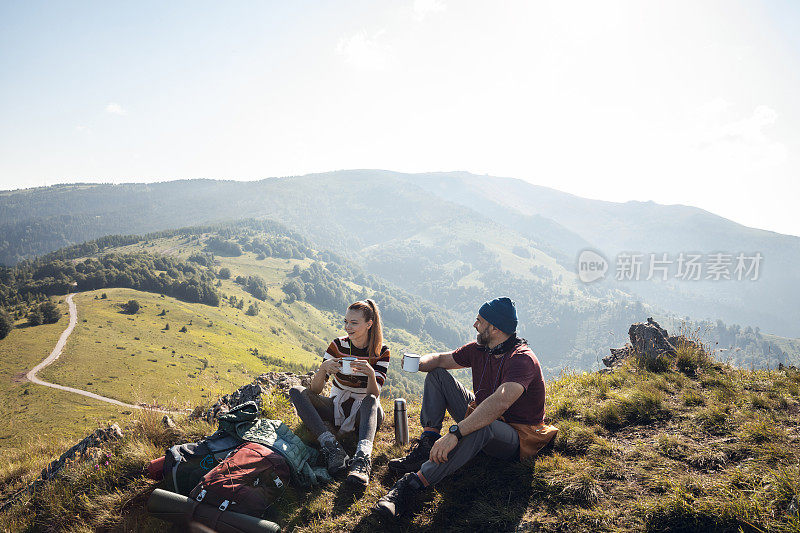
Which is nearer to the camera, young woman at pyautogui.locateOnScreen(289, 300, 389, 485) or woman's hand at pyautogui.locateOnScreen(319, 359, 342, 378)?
young woman at pyautogui.locateOnScreen(289, 300, 389, 485)

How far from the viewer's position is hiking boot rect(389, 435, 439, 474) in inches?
187

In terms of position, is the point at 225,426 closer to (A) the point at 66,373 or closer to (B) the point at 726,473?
(B) the point at 726,473

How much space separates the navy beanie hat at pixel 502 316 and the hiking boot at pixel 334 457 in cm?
265

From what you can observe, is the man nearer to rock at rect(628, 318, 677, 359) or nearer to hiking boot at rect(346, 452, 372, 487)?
hiking boot at rect(346, 452, 372, 487)

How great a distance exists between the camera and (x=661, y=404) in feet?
17.9

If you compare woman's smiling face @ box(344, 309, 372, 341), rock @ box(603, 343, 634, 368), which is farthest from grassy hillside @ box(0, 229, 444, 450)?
woman's smiling face @ box(344, 309, 372, 341)

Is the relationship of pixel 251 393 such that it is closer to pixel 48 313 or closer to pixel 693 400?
pixel 693 400

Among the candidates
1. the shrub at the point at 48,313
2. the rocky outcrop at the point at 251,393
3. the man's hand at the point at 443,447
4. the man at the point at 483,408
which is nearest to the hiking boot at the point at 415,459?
the man at the point at 483,408

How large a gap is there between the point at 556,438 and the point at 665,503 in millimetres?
1571

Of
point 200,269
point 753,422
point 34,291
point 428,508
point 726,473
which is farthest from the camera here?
point 200,269

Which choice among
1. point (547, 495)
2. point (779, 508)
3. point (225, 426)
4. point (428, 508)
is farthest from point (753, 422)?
point (225, 426)

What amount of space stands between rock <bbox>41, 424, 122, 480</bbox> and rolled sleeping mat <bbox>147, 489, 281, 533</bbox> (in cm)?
279

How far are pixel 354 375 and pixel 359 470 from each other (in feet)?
4.62

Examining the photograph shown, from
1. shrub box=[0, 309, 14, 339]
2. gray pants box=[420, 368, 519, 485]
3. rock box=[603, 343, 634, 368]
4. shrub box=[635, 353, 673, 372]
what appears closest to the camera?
gray pants box=[420, 368, 519, 485]
